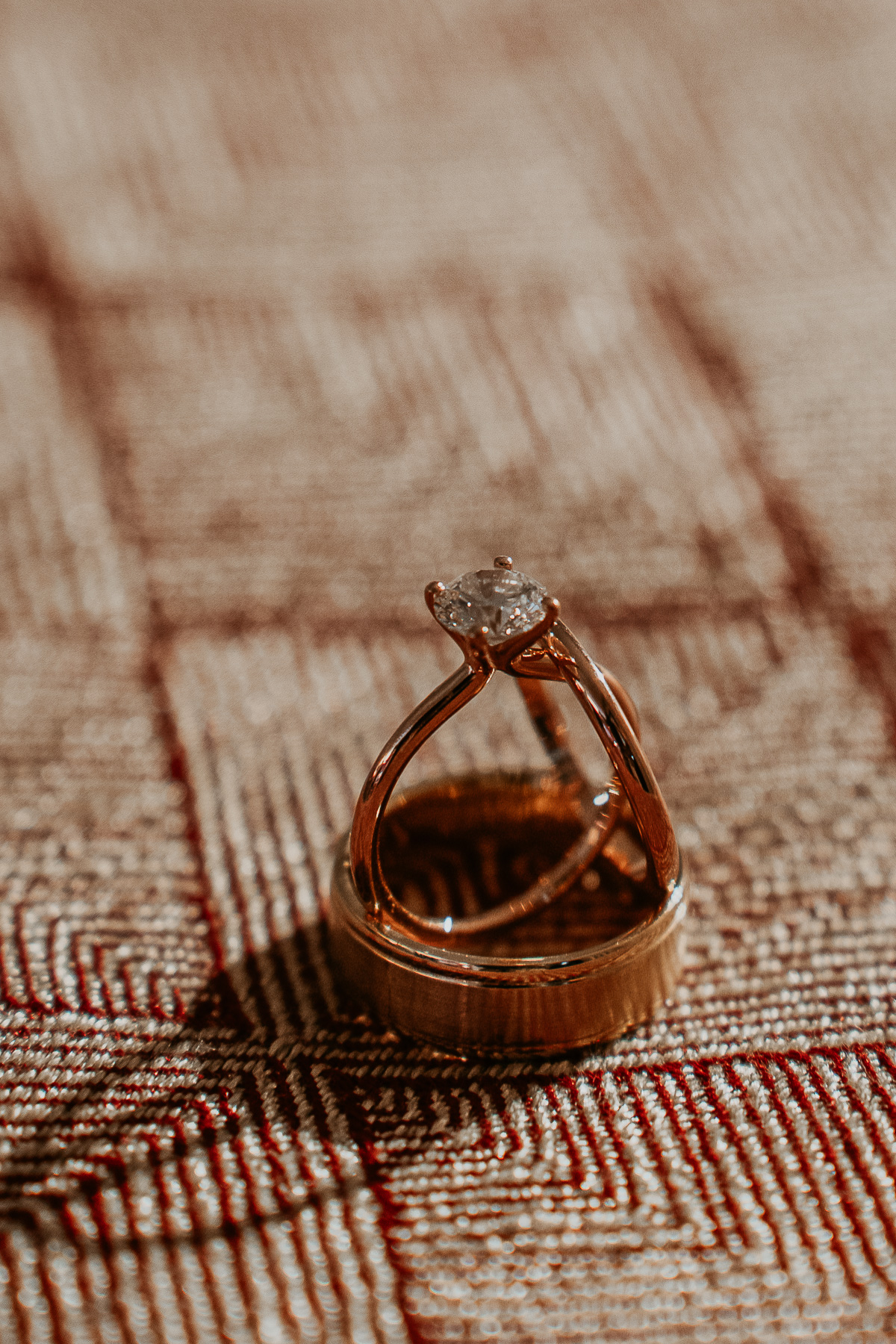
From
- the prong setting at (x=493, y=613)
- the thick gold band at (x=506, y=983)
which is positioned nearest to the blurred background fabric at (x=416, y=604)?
the thick gold band at (x=506, y=983)

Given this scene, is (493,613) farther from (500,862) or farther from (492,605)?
(500,862)

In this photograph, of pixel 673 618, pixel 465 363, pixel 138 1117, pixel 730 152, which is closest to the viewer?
pixel 138 1117

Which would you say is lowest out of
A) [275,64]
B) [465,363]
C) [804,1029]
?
[804,1029]

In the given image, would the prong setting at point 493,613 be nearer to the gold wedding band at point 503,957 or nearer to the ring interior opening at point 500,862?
the gold wedding band at point 503,957

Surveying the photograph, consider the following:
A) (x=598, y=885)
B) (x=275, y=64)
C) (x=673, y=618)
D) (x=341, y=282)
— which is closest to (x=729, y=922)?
(x=598, y=885)

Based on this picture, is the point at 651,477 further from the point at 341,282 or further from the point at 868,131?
the point at 868,131

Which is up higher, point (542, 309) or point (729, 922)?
point (542, 309)

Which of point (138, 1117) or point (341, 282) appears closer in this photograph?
point (138, 1117)

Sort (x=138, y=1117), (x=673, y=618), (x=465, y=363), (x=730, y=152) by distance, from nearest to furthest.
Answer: (x=138, y=1117), (x=673, y=618), (x=465, y=363), (x=730, y=152)

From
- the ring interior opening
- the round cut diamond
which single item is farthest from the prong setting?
the ring interior opening
